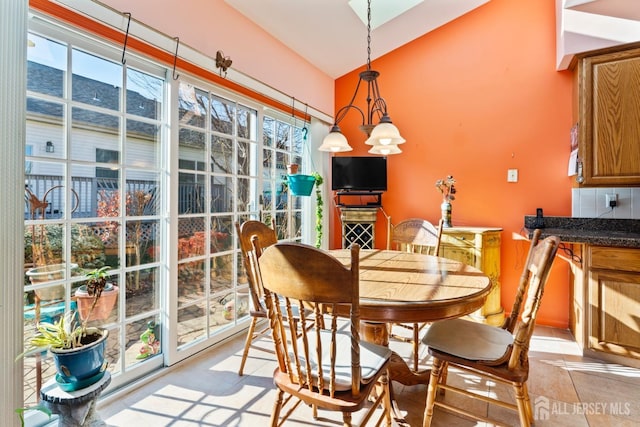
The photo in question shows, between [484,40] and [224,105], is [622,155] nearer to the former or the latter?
[484,40]

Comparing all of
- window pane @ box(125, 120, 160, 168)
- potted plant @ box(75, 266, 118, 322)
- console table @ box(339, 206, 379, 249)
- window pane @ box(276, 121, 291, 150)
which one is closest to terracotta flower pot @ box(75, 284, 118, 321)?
potted plant @ box(75, 266, 118, 322)

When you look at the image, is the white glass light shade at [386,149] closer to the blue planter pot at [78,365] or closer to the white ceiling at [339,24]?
the white ceiling at [339,24]

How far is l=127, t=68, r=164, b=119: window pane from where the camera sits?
79.0 inches

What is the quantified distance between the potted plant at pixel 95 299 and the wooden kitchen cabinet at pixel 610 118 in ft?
11.3

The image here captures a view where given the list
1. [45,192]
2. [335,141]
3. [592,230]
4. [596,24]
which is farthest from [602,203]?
[45,192]

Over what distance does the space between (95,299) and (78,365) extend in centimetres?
31

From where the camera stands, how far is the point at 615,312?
2.37 metres

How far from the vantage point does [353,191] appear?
12.7 feet

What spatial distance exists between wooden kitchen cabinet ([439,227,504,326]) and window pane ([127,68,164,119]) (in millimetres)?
2629

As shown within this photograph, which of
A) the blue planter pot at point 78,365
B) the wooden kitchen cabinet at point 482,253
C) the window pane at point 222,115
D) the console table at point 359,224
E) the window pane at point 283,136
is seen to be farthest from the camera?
the console table at point 359,224

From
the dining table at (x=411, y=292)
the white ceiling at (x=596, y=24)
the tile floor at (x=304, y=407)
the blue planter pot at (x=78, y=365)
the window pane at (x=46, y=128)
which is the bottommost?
the tile floor at (x=304, y=407)

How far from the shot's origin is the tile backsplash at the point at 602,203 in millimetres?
2689

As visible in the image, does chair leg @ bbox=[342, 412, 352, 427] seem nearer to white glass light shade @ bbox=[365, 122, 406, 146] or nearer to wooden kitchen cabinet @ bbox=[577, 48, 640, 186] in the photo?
white glass light shade @ bbox=[365, 122, 406, 146]

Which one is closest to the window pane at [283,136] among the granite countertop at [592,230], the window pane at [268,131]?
the window pane at [268,131]
